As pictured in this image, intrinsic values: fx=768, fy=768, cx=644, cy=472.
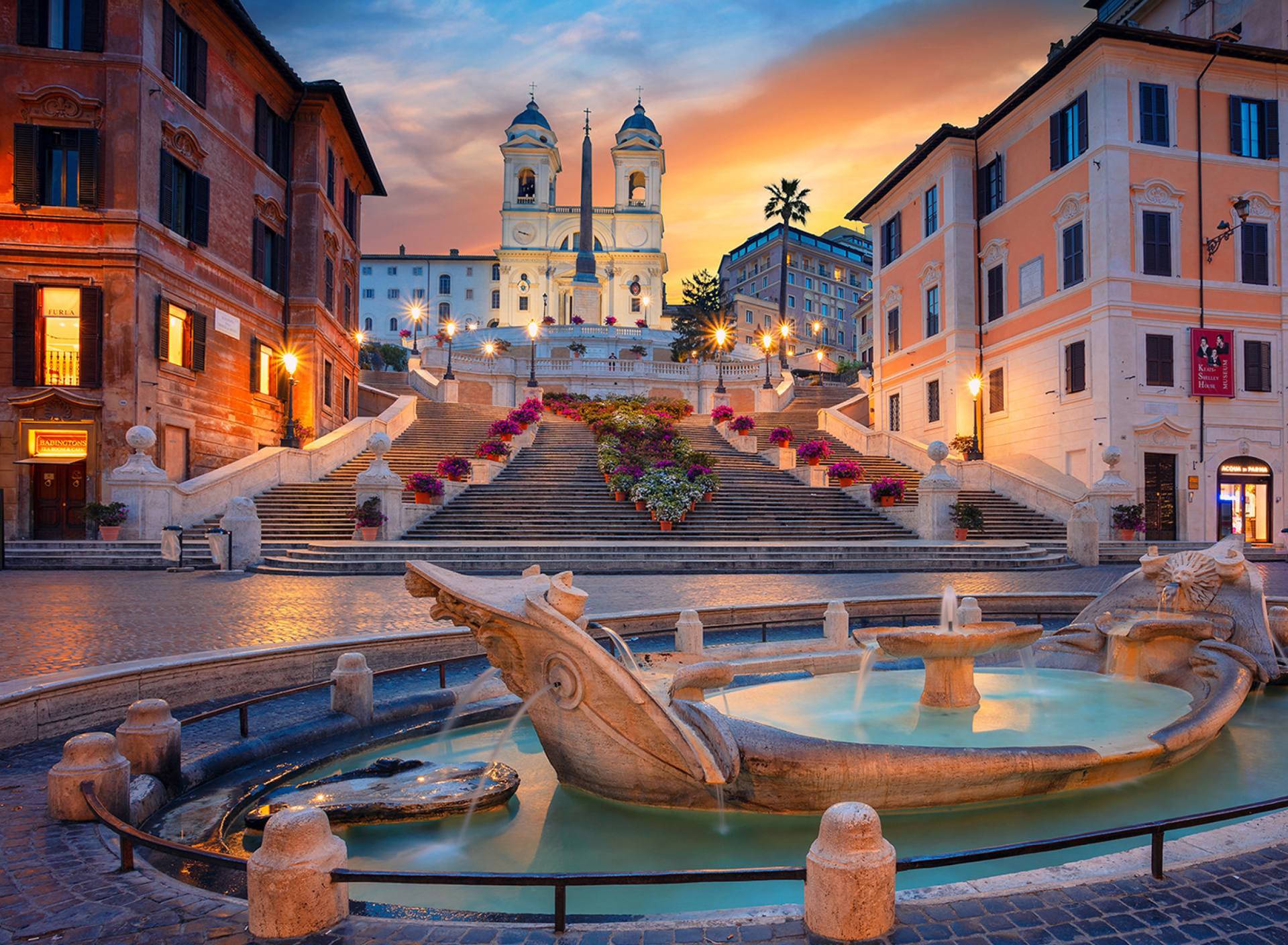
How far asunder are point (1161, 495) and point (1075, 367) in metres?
4.78

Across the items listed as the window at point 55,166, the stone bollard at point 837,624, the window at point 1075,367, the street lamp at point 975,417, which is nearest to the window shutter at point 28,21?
the window at point 55,166

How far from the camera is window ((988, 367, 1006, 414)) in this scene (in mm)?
29516

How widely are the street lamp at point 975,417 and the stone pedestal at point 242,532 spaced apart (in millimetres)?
21834

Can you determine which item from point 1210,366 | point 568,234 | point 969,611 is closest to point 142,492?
point 969,611

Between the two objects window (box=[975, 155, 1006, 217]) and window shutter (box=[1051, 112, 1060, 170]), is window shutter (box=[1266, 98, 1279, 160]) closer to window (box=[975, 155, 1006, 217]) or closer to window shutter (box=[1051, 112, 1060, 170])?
window shutter (box=[1051, 112, 1060, 170])

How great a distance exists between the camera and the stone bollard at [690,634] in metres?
7.64

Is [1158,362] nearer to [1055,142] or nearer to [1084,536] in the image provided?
[1055,142]

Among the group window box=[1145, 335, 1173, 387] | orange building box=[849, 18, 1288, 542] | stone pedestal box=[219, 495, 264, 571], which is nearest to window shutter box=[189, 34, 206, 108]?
stone pedestal box=[219, 495, 264, 571]

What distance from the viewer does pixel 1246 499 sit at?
80.9ft

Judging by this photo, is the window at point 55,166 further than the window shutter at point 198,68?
No

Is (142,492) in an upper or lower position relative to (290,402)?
lower

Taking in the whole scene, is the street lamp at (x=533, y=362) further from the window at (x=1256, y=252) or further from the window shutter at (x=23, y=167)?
the window at (x=1256, y=252)

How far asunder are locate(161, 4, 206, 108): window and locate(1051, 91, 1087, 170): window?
28.5 m

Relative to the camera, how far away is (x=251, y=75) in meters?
27.3
